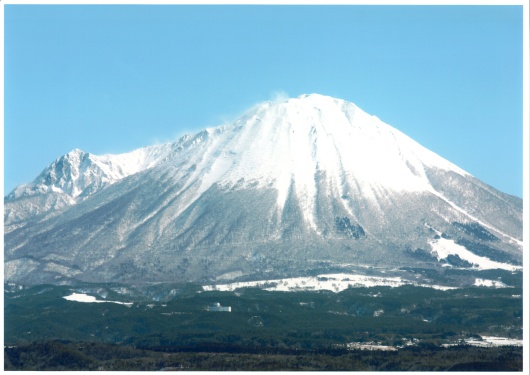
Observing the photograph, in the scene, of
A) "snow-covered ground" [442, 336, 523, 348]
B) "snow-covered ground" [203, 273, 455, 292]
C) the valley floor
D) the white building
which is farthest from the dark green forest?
"snow-covered ground" [203, 273, 455, 292]

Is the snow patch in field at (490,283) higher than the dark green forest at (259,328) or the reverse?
higher

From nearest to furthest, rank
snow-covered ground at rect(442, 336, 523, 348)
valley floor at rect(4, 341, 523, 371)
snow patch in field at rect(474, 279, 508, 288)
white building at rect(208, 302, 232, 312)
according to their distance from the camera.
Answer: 1. valley floor at rect(4, 341, 523, 371)
2. snow-covered ground at rect(442, 336, 523, 348)
3. white building at rect(208, 302, 232, 312)
4. snow patch in field at rect(474, 279, 508, 288)

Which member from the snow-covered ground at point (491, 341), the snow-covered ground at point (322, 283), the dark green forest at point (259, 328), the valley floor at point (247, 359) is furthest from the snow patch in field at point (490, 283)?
the valley floor at point (247, 359)

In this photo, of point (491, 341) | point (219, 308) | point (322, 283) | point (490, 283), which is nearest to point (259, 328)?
point (219, 308)

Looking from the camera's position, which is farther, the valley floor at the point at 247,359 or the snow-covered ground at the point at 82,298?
the snow-covered ground at the point at 82,298

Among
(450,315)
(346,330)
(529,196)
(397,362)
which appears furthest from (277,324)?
(529,196)

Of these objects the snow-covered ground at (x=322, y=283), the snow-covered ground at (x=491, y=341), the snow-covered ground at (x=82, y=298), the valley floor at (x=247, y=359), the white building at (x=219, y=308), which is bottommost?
the valley floor at (x=247, y=359)

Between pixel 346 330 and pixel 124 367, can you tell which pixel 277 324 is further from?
pixel 124 367

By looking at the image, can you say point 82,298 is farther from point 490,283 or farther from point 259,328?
point 490,283

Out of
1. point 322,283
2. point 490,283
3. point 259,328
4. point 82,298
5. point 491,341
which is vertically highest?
point 490,283

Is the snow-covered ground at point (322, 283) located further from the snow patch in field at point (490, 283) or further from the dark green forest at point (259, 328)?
the snow patch in field at point (490, 283)

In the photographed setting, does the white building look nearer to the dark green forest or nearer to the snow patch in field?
the dark green forest

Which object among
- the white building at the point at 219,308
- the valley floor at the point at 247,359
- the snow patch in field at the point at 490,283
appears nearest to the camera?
the valley floor at the point at 247,359
